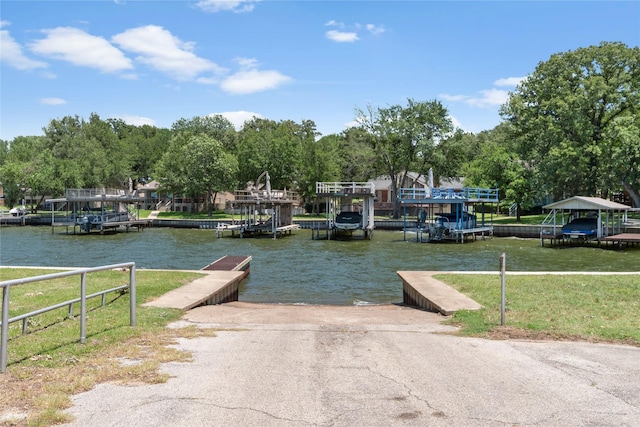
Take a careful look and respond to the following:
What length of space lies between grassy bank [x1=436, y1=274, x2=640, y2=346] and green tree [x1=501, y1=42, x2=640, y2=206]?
39.8m

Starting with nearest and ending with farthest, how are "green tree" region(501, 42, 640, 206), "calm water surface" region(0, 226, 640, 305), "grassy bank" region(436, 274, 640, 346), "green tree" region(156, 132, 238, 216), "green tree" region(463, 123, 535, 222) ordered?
1. "grassy bank" region(436, 274, 640, 346)
2. "calm water surface" region(0, 226, 640, 305)
3. "green tree" region(501, 42, 640, 206)
4. "green tree" region(463, 123, 535, 222)
5. "green tree" region(156, 132, 238, 216)

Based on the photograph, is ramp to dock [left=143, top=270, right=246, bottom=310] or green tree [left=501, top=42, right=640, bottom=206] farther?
green tree [left=501, top=42, right=640, bottom=206]

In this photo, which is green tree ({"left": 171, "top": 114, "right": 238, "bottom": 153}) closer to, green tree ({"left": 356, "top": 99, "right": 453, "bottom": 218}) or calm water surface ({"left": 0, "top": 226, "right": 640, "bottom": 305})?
green tree ({"left": 356, "top": 99, "right": 453, "bottom": 218})

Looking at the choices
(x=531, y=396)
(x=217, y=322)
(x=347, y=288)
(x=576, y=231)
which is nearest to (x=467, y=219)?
(x=576, y=231)

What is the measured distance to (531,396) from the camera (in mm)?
6223

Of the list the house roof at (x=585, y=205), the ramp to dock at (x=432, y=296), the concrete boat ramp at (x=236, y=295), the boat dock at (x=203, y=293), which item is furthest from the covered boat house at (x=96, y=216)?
the ramp to dock at (x=432, y=296)

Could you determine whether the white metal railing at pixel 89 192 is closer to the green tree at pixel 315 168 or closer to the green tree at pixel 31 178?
the green tree at pixel 31 178

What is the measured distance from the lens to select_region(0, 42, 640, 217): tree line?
53094 mm

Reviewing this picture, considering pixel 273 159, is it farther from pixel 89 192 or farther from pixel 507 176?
pixel 507 176

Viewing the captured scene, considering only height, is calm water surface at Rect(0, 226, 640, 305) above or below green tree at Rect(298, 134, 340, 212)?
below

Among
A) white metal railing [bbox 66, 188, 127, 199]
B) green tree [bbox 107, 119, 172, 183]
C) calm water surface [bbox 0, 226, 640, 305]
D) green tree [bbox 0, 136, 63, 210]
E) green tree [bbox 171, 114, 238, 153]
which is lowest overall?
calm water surface [bbox 0, 226, 640, 305]

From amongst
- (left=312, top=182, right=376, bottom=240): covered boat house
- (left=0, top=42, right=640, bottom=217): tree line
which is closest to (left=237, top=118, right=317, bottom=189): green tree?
(left=0, top=42, right=640, bottom=217): tree line

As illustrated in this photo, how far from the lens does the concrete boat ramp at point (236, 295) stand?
42.1 ft

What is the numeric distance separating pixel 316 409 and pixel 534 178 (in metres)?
55.5
